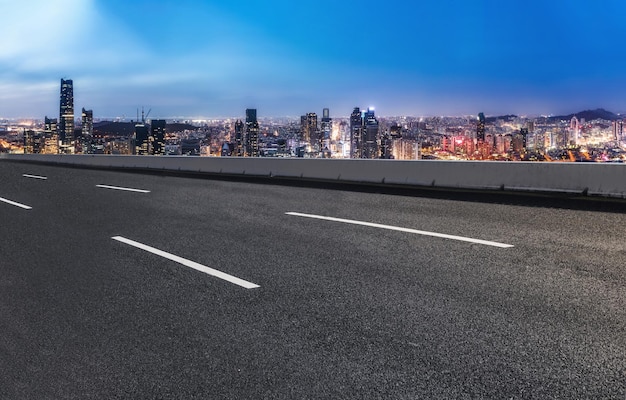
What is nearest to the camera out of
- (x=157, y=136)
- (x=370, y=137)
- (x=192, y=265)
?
(x=192, y=265)

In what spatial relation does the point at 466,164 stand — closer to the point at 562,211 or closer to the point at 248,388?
the point at 562,211

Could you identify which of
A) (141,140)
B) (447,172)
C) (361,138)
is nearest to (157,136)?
(141,140)

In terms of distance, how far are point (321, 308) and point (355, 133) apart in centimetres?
6566

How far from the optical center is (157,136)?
60.4 m

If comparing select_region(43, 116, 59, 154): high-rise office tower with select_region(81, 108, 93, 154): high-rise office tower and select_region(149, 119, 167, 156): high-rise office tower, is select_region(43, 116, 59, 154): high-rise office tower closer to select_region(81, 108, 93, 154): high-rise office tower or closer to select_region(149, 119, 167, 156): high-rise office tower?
select_region(81, 108, 93, 154): high-rise office tower

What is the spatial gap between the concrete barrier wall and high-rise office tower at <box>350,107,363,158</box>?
115 feet

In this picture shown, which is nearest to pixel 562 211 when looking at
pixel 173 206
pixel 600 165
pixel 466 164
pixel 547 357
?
pixel 600 165

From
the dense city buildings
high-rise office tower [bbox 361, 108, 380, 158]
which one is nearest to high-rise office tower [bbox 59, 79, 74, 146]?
the dense city buildings

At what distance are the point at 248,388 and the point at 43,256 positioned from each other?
17.6 feet

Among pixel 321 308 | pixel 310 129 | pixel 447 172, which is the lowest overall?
pixel 321 308

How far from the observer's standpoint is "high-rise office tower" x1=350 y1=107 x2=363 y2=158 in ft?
203

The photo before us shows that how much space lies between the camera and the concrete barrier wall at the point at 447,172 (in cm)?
1209

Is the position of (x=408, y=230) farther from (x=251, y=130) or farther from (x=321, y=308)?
(x=251, y=130)

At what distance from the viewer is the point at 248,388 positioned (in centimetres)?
329
